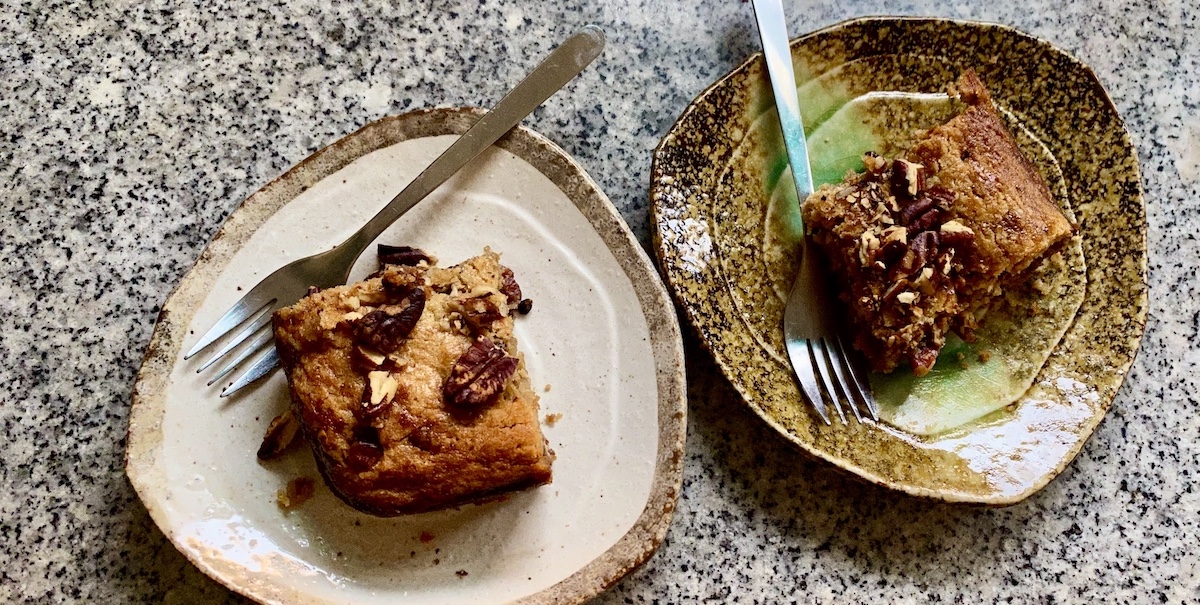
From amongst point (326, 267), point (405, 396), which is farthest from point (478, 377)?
point (326, 267)

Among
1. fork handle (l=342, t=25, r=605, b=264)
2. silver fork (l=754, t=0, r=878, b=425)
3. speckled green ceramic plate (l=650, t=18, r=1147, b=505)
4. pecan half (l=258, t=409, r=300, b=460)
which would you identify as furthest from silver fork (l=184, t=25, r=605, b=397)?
silver fork (l=754, t=0, r=878, b=425)

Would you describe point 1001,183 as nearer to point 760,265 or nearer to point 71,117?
point 760,265

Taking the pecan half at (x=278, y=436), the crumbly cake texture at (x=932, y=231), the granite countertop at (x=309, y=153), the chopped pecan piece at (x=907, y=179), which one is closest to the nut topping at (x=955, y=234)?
the crumbly cake texture at (x=932, y=231)

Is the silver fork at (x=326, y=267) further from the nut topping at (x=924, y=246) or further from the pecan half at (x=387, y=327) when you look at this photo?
the nut topping at (x=924, y=246)

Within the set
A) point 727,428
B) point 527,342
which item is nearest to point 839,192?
point 727,428

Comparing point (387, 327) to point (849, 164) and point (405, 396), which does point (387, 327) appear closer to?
point (405, 396)

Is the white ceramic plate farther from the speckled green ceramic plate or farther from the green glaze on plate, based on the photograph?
the green glaze on plate

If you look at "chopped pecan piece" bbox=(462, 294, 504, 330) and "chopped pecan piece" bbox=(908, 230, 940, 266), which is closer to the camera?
"chopped pecan piece" bbox=(462, 294, 504, 330)
